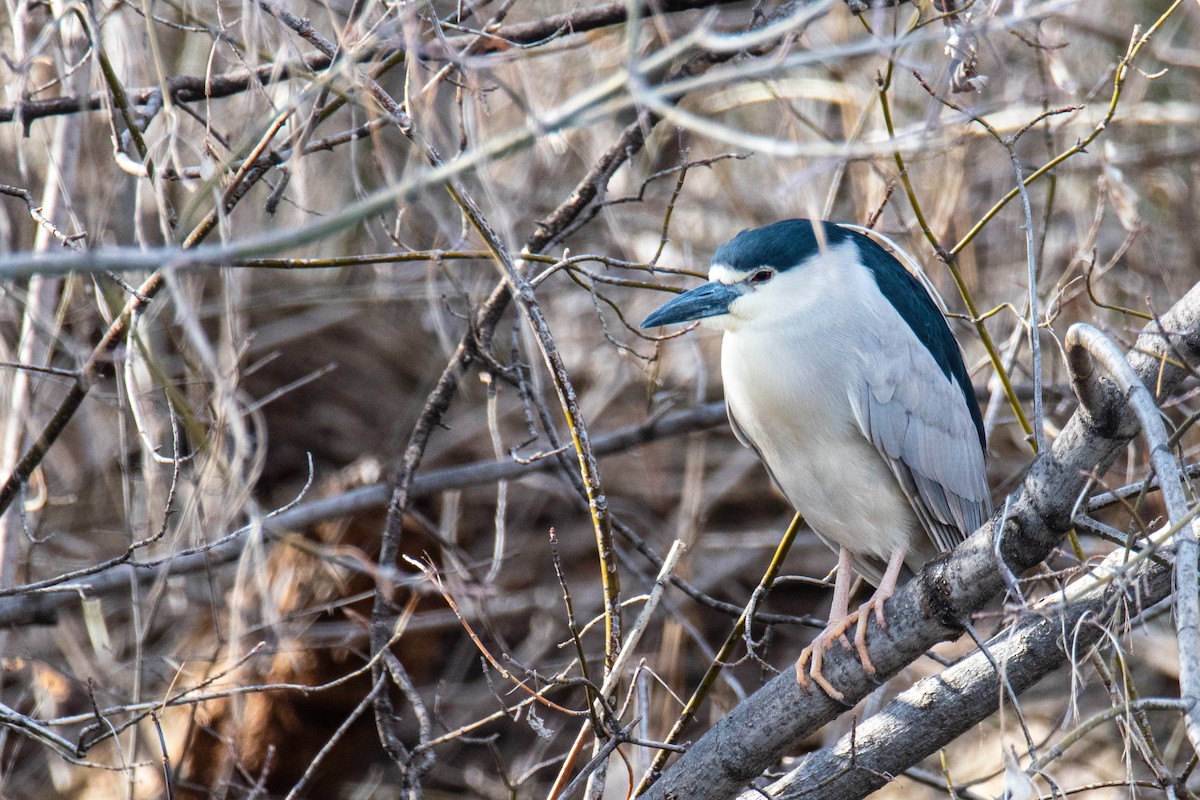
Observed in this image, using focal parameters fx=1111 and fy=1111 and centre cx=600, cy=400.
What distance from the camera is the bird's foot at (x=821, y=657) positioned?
7.78ft

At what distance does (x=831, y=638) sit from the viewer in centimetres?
262

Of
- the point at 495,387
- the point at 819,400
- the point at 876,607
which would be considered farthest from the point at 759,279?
the point at 876,607

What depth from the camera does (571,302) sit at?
530 cm

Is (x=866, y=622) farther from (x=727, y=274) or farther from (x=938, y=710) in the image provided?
(x=727, y=274)

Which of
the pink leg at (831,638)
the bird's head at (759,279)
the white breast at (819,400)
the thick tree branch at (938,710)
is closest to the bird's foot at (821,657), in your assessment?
the pink leg at (831,638)

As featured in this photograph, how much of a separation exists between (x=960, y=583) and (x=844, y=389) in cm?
86

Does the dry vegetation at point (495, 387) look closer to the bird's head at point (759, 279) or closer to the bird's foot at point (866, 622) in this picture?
the bird's head at point (759, 279)

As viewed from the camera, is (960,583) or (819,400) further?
(819,400)

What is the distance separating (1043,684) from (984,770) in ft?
2.32

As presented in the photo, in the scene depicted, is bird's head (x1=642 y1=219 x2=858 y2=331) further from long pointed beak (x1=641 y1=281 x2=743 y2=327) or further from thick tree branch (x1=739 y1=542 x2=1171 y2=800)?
thick tree branch (x1=739 y1=542 x2=1171 y2=800)

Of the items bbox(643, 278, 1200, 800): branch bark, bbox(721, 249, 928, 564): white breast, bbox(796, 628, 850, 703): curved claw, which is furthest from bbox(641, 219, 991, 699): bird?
bbox(643, 278, 1200, 800): branch bark

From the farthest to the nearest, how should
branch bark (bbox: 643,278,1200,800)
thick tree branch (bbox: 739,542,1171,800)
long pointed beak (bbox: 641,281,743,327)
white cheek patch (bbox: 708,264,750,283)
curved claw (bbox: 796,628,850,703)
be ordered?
white cheek patch (bbox: 708,264,750,283) → long pointed beak (bbox: 641,281,743,327) → curved claw (bbox: 796,628,850,703) → thick tree branch (bbox: 739,542,1171,800) → branch bark (bbox: 643,278,1200,800)

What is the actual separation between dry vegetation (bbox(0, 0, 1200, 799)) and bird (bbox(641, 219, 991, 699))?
0.56 ft

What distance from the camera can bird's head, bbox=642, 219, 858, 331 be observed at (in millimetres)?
2801
